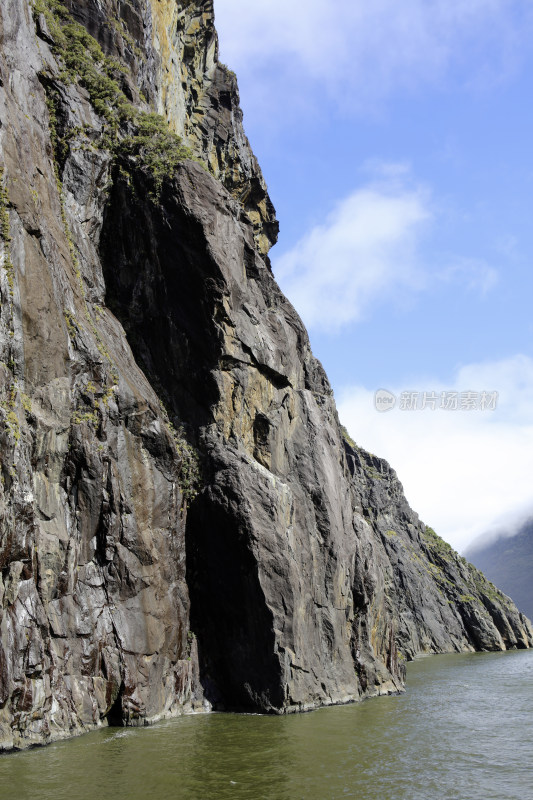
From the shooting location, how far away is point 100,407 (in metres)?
25.6

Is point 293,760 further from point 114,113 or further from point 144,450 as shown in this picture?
point 114,113

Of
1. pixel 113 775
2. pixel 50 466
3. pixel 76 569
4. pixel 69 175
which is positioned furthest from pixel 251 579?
pixel 69 175

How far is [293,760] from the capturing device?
63.0ft

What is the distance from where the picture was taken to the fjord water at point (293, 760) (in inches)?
631

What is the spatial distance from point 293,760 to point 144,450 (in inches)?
512

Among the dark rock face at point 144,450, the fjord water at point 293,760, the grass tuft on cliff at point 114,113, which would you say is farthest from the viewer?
the grass tuft on cliff at point 114,113

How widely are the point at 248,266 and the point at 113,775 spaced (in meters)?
26.4

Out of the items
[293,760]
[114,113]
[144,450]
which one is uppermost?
[114,113]

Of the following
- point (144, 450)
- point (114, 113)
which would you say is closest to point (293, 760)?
point (144, 450)

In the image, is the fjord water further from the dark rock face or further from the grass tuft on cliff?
the grass tuft on cliff

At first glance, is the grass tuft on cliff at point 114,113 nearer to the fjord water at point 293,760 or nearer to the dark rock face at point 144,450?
the dark rock face at point 144,450

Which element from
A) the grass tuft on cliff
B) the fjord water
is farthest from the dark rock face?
the fjord water

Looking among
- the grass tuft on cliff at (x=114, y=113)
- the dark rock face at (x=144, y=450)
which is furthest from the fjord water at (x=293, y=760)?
the grass tuft on cliff at (x=114, y=113)

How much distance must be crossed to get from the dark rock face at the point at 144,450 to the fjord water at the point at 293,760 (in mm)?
1839
